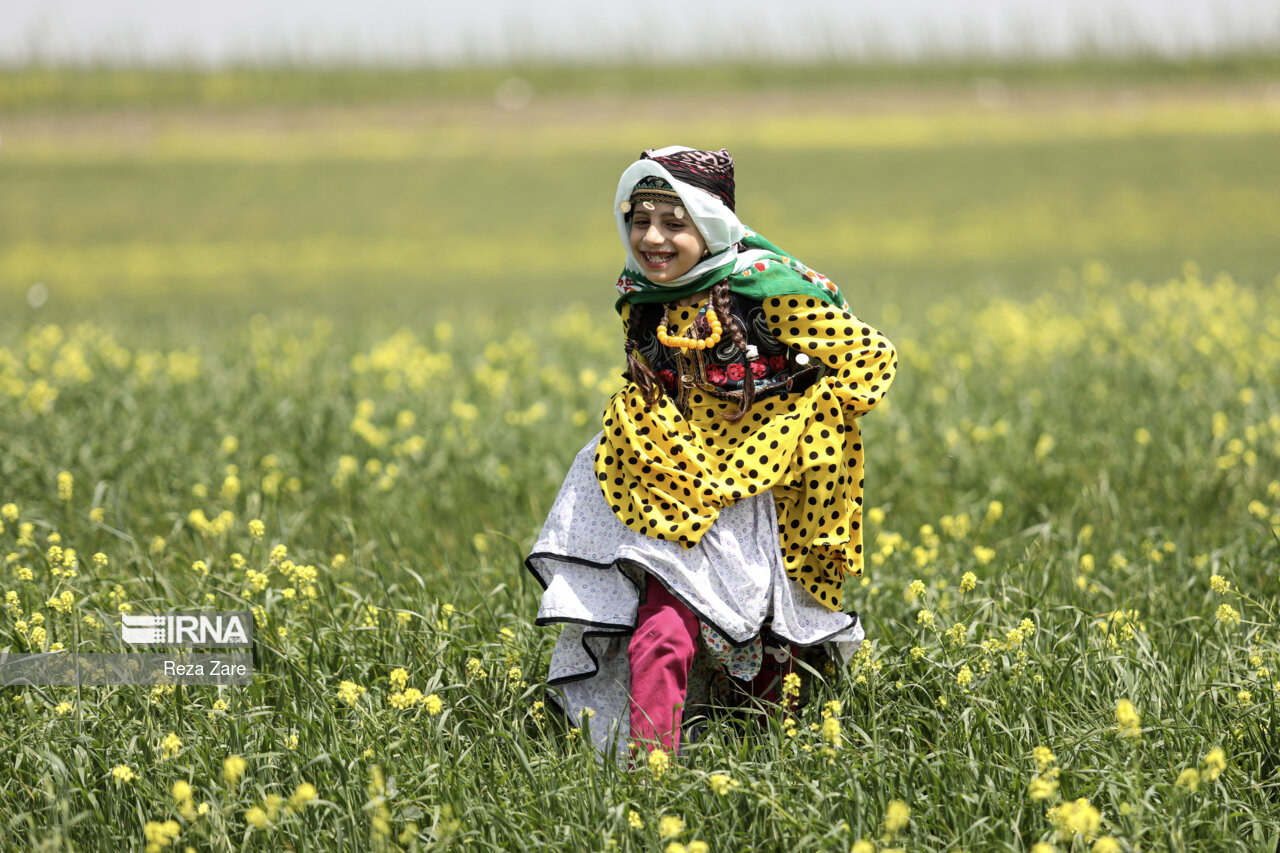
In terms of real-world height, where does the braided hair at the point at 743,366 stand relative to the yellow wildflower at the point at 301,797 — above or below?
above

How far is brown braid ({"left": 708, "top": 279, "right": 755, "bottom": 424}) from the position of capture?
2.92 m

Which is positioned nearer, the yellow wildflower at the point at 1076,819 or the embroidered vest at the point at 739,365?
the yellow wildflower at the point at 1076,819

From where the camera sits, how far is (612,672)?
9.51 feet

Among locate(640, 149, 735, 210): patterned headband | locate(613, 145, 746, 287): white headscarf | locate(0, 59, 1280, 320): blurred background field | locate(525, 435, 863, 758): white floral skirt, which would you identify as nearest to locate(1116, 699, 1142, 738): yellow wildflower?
locate(525, 435, 863, 758): white floral skirt

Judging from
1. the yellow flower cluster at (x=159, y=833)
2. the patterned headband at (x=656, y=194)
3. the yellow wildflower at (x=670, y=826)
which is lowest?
the yellow wildflower at (x=670, y=826)

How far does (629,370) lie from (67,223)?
21.6 metres

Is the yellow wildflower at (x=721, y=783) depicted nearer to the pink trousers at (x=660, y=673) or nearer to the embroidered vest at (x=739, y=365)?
the pink trousers at (x=660, y=673)

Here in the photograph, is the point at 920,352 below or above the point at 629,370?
below

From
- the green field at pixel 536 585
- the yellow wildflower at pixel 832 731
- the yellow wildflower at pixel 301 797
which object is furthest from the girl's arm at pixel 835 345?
the yellow wildflower at pixel 301 797

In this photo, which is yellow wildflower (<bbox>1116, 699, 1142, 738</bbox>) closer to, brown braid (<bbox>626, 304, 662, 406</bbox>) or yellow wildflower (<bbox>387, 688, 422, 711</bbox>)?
brown braid (<bbox>626, 304, 662, 406</bbox>)

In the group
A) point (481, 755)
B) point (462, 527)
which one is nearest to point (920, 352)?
point (462, 527)

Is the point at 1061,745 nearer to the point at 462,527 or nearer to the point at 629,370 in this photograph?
the point at 629,370

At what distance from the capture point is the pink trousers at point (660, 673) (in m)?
2.66

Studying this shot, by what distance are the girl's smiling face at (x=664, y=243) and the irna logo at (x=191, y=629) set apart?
162 centimetres
